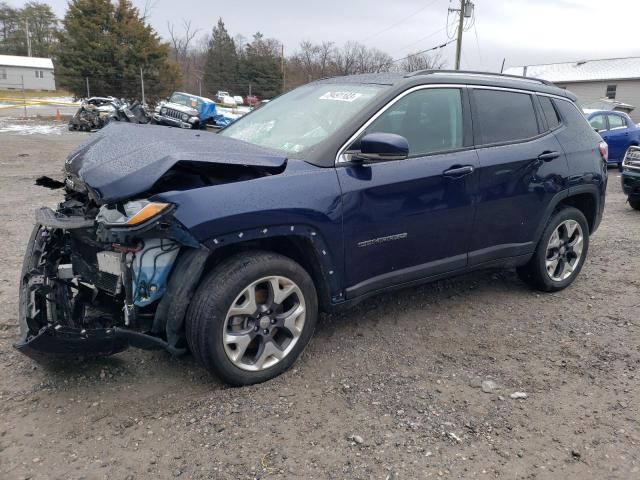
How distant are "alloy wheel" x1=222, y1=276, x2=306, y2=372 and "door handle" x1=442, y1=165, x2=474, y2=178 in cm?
137

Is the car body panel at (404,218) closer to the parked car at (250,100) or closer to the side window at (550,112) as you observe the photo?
the side window at (550,112)

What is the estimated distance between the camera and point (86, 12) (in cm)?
3319

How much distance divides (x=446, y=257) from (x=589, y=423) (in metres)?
1.42

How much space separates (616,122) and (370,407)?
13608 mm

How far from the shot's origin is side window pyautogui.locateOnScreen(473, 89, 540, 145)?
3.93 meters

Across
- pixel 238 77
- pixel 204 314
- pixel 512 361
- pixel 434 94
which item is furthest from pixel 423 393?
pixel 238 77

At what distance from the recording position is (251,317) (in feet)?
9.75

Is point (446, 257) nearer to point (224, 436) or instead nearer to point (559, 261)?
point (559, 261)

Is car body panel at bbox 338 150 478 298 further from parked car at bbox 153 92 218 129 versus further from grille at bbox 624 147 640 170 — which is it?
parked car at bbox 153 92 218 129

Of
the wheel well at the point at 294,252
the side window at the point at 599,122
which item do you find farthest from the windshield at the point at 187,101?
the wheel well at the point at 294,252

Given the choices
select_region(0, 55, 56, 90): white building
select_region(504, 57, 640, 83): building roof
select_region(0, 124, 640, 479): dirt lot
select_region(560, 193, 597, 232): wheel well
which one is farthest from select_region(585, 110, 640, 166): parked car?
select_region(0, 55, 56, 90): white building

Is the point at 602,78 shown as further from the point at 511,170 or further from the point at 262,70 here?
the point at 511,170

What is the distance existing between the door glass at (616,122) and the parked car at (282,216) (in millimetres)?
10945

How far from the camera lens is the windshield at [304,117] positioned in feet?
11.2
